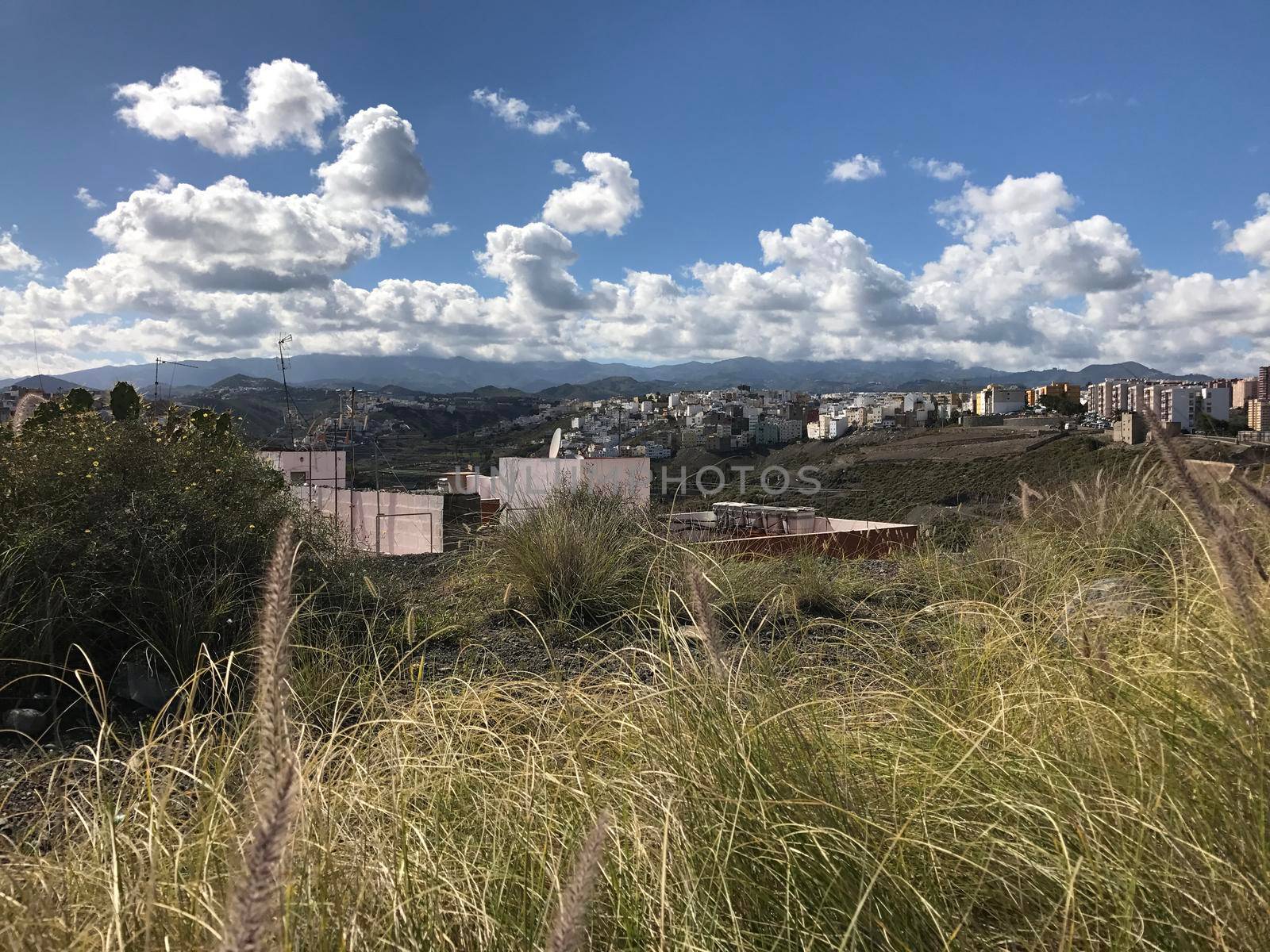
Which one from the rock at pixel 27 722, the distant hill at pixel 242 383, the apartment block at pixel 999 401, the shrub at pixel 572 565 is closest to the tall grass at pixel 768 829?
the rock at pixel 27 722

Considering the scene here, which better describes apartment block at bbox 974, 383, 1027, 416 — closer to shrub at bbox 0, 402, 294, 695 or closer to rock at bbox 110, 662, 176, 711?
shrub at bbox 0, 402, 294, 695

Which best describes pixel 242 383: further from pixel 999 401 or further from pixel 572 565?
pixel 572 565

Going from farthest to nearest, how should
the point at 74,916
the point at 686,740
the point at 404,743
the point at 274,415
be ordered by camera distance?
the point at 274,415, the point at 404,743, the point at 686,740, the point at 74,916

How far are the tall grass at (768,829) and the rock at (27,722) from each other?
97 cm

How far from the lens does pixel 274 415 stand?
31125mm

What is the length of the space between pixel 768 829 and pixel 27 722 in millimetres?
3024

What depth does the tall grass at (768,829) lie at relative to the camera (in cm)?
134

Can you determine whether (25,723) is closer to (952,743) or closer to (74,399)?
(952,743)

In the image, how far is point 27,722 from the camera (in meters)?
3.22

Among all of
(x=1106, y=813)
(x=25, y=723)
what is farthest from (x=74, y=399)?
(x=1106, y=813)

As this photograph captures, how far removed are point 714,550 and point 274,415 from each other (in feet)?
93.4

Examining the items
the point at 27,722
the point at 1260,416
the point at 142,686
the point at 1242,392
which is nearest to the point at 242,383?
the point at 1260,416

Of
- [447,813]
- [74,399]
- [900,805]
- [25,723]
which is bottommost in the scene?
[25,723]

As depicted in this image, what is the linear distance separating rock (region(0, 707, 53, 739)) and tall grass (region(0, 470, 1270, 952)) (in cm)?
97
